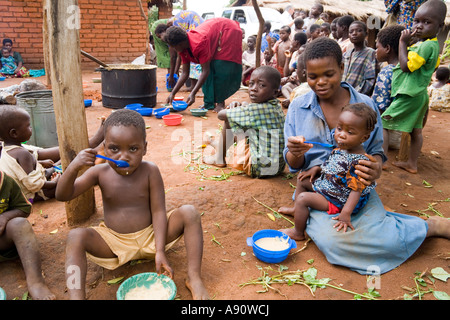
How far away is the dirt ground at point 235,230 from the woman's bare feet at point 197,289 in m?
0.07

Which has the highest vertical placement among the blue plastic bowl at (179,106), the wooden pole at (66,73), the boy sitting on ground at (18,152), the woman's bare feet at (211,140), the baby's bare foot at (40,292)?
the wooden pole at (66,73)

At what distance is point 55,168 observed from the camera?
327 cm

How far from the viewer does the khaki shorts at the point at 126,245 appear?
1975mm

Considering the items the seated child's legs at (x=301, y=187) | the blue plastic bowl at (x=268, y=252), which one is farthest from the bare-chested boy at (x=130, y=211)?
the seated child's legs at (x=301, y=187)

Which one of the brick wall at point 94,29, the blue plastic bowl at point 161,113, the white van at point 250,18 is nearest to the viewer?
the blue plastic bowl at point 161,113

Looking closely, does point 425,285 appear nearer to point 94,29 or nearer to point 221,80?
point 221,80

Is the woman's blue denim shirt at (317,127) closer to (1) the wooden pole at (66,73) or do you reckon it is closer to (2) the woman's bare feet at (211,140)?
(1) the wooden pole at (66,73)

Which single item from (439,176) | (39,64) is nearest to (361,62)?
(439,176)

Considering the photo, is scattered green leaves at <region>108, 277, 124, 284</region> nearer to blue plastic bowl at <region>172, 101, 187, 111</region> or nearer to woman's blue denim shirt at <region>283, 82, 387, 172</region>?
woman's blue denim shirt at <region>283, 82, 387, 172</region>

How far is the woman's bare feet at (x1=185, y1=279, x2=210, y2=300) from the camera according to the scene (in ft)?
6.00

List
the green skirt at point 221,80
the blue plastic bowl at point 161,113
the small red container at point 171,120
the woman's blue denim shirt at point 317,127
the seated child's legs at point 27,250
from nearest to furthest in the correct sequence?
the seated child's legs at point 27,250
the woman's blue denim shirt at point 317,127
the small red container at point 171,120
the blue plastic bowl at point 161,113
the green skirt at point 221,80

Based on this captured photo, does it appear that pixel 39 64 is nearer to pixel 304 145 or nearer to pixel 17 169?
pixel 17 169

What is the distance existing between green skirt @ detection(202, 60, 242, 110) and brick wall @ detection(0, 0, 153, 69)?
5.43 metres

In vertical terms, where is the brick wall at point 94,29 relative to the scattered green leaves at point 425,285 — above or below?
above
